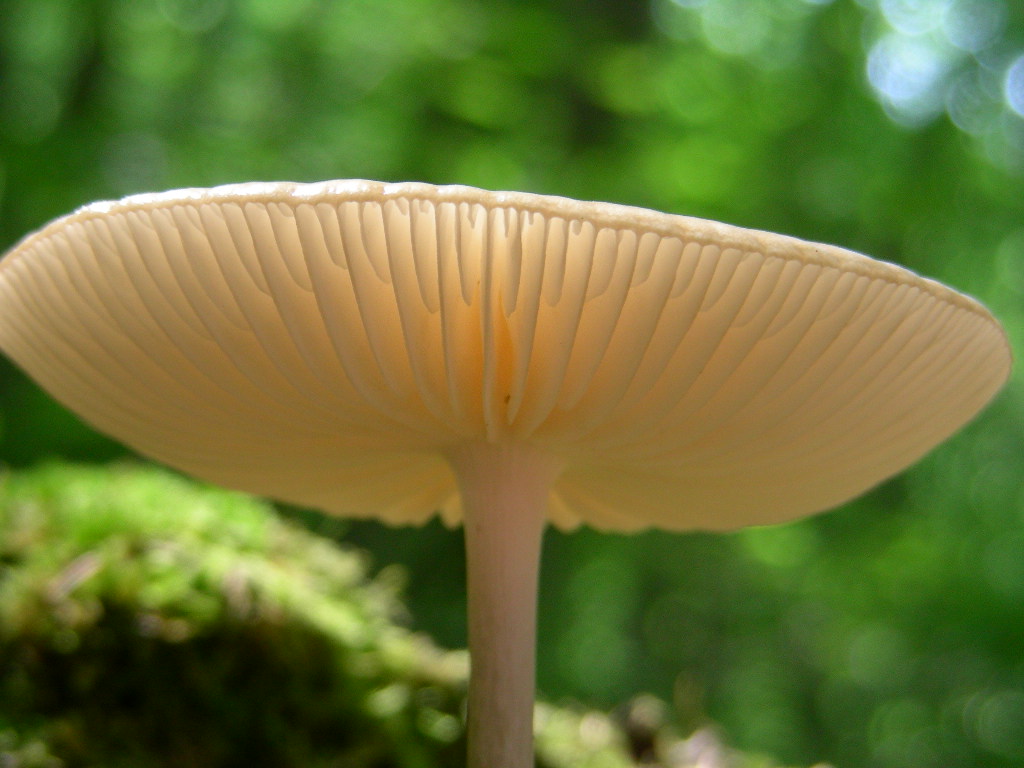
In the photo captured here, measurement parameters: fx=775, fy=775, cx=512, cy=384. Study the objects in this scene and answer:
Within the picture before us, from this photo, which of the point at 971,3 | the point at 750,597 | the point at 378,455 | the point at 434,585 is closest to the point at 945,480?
the point at 750,597

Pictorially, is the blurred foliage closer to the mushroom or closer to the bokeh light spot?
the mushroom

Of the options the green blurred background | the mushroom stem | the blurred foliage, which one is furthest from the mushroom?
the green blurred background

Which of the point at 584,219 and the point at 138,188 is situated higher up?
the point at 138,188

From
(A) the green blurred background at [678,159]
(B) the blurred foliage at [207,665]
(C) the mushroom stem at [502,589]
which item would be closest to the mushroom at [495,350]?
(C) the mushroom stem at [502,589]

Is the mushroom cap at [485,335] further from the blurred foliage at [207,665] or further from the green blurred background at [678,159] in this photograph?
the green blurred background at [678,159]

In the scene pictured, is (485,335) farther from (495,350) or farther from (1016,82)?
(1016,82)

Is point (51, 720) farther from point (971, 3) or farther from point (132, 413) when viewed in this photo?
point (971, 3)
